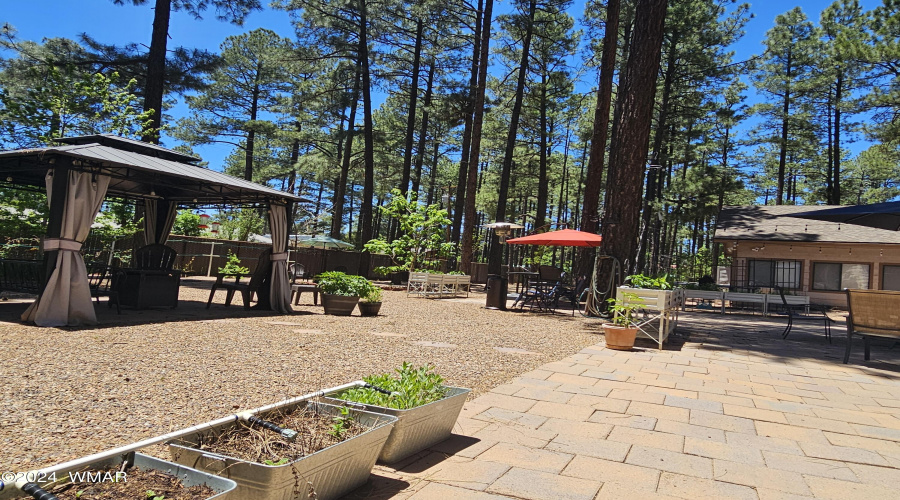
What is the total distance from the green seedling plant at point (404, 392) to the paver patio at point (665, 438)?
0.96 feet

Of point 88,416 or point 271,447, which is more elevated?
point 271,447

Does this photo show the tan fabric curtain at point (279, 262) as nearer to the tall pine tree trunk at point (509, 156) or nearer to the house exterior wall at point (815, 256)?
the tall pine tree trunk at point (509, 156)

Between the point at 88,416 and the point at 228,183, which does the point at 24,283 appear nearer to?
the point at 228,183

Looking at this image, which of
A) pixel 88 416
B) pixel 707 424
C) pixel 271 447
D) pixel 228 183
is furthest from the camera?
pixel 228 183

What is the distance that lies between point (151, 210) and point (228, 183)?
342cm

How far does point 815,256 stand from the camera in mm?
18609

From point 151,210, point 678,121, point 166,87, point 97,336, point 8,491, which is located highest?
point 678,121

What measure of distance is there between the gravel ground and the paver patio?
797 mm

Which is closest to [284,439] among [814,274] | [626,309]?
[626,309]

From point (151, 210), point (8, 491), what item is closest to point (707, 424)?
point (8, 491)

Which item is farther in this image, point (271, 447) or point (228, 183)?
point (228, 183)

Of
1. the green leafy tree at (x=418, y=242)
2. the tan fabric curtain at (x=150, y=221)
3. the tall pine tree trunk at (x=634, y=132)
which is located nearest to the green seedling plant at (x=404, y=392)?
the tall pine tree trunk at (x=634, y=132)

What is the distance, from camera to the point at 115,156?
677 centimetres

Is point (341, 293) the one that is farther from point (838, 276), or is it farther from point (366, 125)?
point (838, 276)
